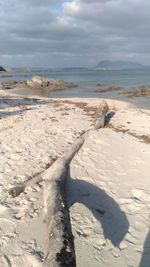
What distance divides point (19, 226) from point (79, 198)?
167 cm

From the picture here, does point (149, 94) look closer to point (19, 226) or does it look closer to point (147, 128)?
point (147, 128)

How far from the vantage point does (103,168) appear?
30.0ft

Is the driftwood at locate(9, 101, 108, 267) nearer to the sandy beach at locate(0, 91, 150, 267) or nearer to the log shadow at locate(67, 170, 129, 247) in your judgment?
the sandy beach at locate(0, 91, 150, 267)

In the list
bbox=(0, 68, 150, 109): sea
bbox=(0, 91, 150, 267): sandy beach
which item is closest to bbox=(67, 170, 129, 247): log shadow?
bbox=(0, 91, 150, 267): sandy beach

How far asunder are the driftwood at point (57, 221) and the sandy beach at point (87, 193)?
0.36m

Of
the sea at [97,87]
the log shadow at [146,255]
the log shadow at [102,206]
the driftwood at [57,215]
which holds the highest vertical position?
the driftwood at [57,215]

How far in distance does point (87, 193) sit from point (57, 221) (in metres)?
2.43

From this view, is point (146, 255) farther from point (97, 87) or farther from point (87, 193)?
point (97, 87)

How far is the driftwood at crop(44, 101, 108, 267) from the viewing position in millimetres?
4480

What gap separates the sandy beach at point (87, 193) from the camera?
228 inches

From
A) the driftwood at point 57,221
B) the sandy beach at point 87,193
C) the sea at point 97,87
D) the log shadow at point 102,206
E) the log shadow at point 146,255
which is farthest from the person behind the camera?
the sea at point 97,87

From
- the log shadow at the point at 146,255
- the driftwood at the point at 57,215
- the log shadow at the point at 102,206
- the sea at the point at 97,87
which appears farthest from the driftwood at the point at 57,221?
the sea at the point at 97,87

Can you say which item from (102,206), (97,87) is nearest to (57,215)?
(102,206)

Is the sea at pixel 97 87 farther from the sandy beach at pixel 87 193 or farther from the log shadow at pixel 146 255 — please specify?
the log shadow at pixel 146 255
